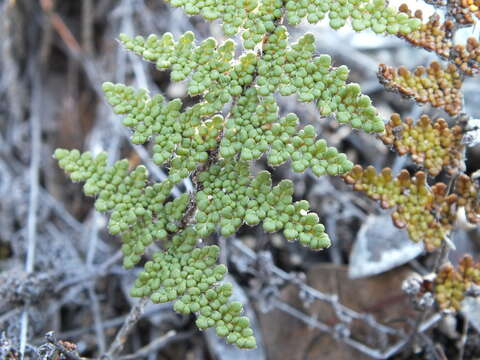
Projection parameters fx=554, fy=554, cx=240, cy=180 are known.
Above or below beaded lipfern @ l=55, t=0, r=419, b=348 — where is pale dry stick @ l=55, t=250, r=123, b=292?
below

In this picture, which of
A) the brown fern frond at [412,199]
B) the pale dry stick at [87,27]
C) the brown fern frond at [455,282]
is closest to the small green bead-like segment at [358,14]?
the brown fern frond at [412,199]

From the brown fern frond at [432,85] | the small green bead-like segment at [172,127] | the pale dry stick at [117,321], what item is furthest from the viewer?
the pale dry stick at [117,321]

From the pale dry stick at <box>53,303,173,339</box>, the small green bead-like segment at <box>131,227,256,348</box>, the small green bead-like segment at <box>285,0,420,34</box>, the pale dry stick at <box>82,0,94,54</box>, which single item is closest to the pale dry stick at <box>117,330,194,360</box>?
the pale dry stick at <box>53,303,173,339</box>

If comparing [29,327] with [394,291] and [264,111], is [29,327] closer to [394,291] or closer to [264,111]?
[264,111]

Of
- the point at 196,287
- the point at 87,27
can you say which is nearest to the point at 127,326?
the point at 196,287

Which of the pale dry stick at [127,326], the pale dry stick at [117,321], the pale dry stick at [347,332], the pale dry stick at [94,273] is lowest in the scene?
the pale dry stick at [347,332]

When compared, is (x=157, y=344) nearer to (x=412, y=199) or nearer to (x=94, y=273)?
(x=94, y=273)

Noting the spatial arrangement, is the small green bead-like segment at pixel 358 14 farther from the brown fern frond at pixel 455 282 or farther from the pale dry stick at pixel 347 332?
the pale dry stick at pixel 347 332

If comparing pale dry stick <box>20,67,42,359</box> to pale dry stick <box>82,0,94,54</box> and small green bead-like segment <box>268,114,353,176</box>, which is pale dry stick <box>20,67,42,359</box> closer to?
pale dry stick <box>82,0,94,54</box>
